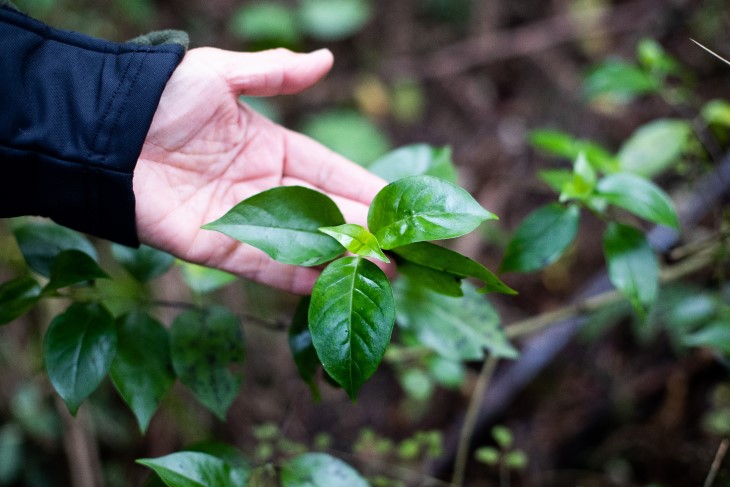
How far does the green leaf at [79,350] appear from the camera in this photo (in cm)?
113

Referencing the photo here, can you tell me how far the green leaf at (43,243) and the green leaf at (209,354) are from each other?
29cm

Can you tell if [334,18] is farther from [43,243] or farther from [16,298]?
[16,298]

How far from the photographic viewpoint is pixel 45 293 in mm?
1162

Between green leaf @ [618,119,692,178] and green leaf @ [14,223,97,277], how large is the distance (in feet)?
5.02

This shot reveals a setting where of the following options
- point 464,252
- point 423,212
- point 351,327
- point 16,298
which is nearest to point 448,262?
point 423,212

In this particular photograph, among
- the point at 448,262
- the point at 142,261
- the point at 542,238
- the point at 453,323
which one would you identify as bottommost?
the point at 453,323

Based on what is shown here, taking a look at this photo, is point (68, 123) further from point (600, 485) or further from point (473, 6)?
point (473, 6)

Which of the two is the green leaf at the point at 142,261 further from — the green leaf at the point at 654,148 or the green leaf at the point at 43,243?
the green leaf at the point at 654,148

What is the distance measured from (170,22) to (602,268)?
2.78 m

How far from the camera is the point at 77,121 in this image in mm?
1248

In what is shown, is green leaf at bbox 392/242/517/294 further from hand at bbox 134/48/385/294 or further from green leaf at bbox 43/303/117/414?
green leaf at bbox 43/303/117/414

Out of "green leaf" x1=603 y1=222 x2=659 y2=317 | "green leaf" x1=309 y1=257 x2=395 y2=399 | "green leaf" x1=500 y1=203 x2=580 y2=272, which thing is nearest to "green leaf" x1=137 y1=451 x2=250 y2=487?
"green leaf" x1=309 y1=257 x2=395 y2=399

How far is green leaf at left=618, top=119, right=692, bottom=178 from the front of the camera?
178cm

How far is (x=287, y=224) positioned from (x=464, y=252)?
1.83 m
